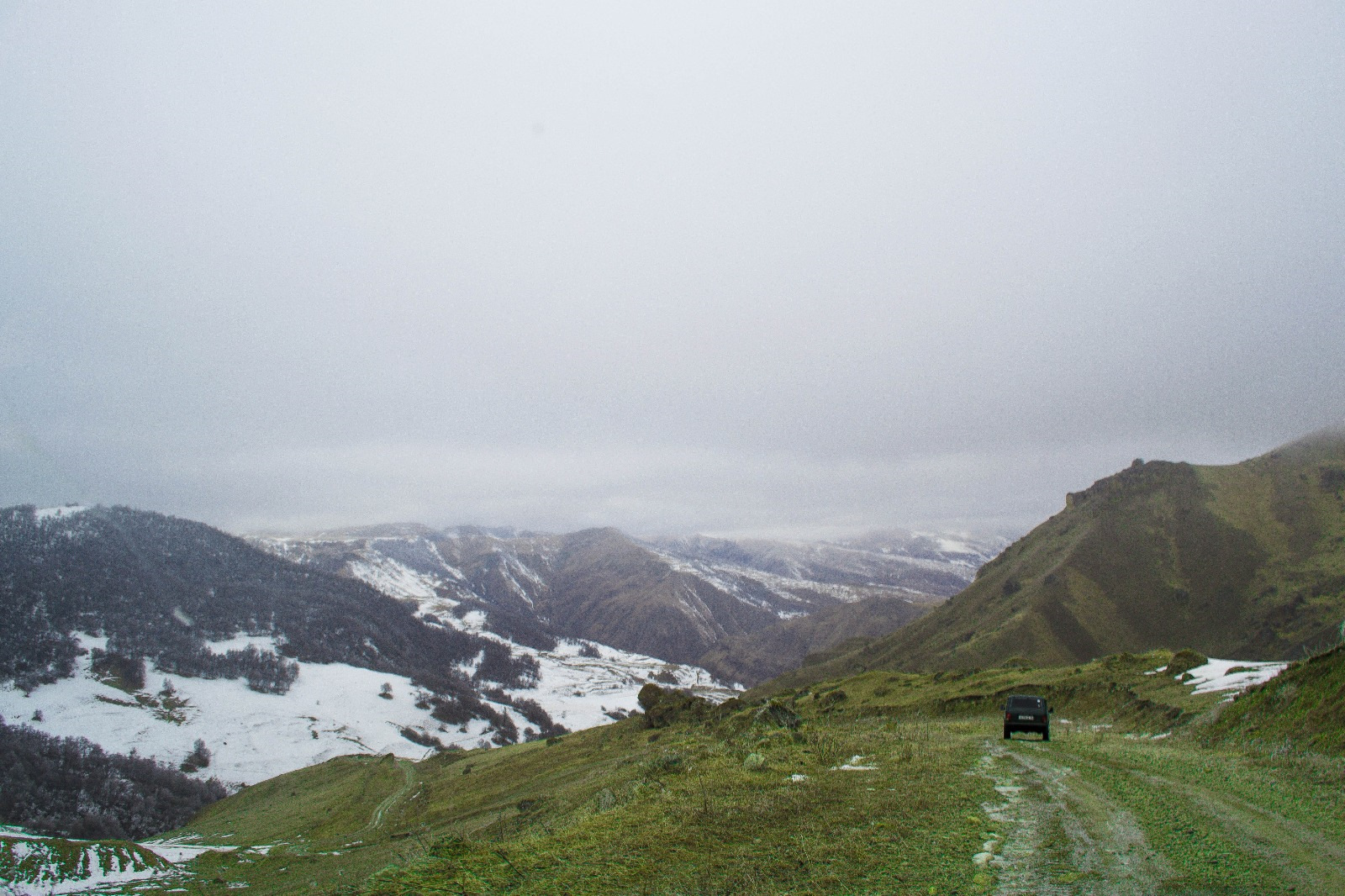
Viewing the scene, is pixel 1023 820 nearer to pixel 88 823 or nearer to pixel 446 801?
pixel 446 801

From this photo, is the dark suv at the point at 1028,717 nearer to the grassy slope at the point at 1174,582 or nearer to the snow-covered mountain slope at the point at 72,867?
the snow-covered mountain slope at the point at 72,867

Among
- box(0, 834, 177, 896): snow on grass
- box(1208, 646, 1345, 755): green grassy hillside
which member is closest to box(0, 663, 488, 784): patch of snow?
box(0, 834, 177, 896): snow on grass

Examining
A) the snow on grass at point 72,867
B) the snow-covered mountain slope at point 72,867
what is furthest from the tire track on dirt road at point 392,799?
the snow on grass at point 72,867

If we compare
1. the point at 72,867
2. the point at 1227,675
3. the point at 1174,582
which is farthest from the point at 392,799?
the point at 1174,582

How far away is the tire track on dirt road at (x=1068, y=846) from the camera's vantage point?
7.93m

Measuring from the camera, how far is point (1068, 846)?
9.48 metres

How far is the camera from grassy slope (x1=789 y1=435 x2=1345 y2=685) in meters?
141

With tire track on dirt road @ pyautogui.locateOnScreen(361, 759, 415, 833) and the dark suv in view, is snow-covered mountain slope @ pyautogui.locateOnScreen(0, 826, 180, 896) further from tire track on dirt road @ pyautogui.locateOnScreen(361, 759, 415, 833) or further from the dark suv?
the dark suv

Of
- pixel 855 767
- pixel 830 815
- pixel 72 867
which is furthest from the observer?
pixel 72 867

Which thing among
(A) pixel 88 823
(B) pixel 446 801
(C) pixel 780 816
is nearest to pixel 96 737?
(A) pixel 88 823

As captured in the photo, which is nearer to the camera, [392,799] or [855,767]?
[855,767]

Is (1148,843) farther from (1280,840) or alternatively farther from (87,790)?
(87,790)

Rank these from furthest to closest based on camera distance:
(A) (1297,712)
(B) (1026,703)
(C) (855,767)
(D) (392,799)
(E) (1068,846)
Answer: (D) (392,799), (B) (1026,703), (A) (1297,712), (C) (855,767), (E) (1068,846)

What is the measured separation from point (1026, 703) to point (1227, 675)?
50.9ft
